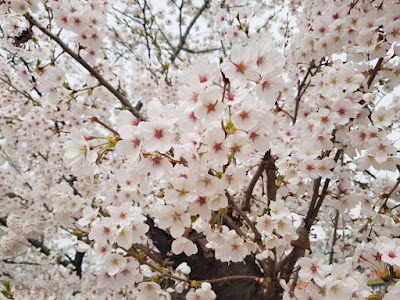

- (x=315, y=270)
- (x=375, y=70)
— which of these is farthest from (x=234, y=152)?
(x=375, y=70)

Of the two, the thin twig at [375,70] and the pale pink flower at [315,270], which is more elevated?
the thin twig at [375,70]

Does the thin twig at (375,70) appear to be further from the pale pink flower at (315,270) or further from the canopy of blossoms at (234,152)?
the pale pink flower at (315,270)

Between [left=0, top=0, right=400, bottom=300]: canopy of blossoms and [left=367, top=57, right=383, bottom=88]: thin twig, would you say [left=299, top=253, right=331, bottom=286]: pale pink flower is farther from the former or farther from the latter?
[left=367, top=57, right=383, bottom=88]: thin twig

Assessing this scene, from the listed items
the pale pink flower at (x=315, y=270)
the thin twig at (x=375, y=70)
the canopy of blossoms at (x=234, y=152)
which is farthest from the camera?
the thin twig at (x=375, y=70)

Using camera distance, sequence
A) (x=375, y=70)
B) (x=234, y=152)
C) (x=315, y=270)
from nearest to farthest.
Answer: (x=234, y=152) < (x=315, y=270) < (x=375, y=70)

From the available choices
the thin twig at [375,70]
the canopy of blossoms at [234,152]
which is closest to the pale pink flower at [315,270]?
the canopy of blossoms at [234,152]

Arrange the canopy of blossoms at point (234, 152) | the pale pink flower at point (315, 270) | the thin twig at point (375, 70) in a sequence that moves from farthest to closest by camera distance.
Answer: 1. the thin twig at point (375, 70)
2. the pale pink flower at point (315, 270)
3. the canopy of blossoms at point (234, 152)

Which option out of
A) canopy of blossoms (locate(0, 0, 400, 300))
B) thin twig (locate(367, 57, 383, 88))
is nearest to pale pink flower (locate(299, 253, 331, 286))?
canopy of blossoms (locate(0, 0, 400, 300))

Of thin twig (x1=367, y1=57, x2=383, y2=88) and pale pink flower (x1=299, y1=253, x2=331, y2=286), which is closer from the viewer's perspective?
pale pink flower (x1=299, y1=253, x2=331, y2=286)

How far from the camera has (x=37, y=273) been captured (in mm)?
7785

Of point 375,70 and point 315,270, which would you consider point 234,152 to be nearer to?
point 315,270

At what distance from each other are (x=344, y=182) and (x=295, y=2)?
2787 mm

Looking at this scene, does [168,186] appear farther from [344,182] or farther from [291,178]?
[344,182]

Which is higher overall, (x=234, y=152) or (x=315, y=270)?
(x=234, y=152)
